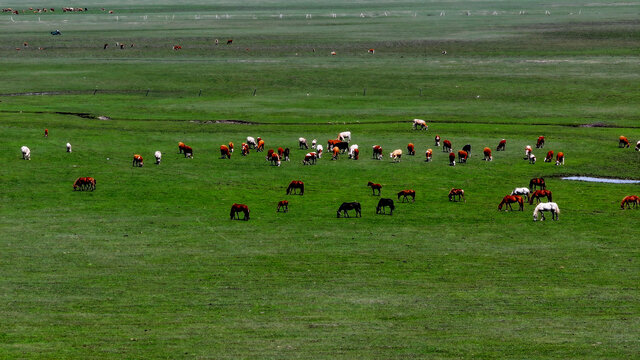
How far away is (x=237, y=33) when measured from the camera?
189625 millimetres

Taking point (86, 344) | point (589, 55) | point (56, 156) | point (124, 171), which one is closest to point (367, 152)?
point (124, 171)

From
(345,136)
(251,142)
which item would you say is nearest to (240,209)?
(251,142)

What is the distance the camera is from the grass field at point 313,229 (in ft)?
101

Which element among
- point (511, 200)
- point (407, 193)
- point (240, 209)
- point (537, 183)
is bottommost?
point (240, 209)

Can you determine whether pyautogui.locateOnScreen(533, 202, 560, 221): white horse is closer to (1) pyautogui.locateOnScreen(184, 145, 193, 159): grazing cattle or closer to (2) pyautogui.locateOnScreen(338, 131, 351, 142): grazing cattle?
(2) pyautogui.locateOnScreen(338, 131, 351, 142): grazing cattle

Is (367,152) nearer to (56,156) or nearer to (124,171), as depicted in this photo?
(124,171)

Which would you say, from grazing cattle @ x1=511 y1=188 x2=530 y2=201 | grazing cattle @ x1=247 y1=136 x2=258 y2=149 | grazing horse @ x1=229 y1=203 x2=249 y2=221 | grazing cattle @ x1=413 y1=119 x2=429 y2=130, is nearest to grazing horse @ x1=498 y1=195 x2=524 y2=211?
grazing cattle @ x1=511 y1=188 x2=530 y2=201

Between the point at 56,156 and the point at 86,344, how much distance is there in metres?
38.9

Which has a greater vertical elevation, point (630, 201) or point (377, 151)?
point (377, 151)

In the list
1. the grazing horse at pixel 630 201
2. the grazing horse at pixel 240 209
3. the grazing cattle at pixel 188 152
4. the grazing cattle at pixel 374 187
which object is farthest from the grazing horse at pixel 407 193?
the grazing cattle at pixel 188 152

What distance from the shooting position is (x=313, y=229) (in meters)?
45.7

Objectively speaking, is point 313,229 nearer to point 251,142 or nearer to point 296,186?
point 296,186

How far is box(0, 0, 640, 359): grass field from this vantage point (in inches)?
1209

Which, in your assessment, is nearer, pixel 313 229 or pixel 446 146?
pixel 313 229
